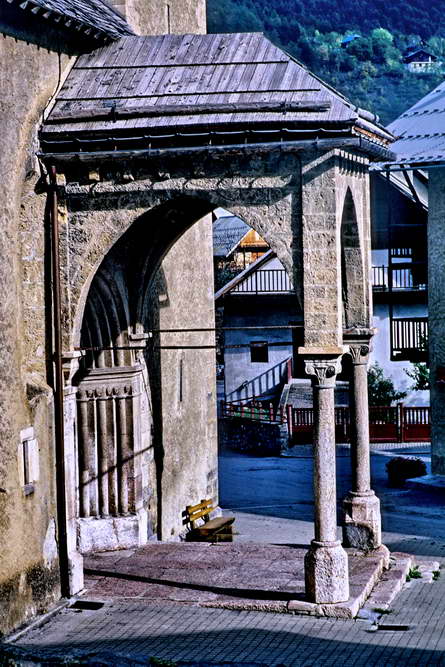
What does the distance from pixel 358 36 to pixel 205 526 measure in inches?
3295

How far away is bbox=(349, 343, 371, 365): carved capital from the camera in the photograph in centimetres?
1817

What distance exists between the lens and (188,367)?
72.3ft

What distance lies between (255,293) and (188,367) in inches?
815

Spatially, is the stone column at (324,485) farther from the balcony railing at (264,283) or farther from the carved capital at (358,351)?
the balcony railing at (264,283)

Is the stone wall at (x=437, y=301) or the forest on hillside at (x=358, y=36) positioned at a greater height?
the forest on hillside at (x=358, y=36)

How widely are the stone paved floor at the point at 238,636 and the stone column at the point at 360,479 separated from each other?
218 centimetres

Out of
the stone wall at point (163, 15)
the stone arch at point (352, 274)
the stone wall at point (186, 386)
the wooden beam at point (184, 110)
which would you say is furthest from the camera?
the stone wall at point (186, 386)

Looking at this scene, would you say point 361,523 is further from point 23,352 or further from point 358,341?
point 23,352

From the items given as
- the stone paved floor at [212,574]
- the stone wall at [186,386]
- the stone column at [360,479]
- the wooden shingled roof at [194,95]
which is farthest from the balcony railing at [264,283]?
the wooden shingled roof at [194,95]

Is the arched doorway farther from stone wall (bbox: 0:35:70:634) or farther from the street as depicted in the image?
the street

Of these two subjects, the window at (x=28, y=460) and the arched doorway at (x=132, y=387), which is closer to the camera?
the window at (x=28, y=460)

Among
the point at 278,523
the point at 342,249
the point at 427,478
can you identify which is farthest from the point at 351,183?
the point at 427,478

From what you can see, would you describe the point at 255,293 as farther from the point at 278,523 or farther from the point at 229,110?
the point at 229,110

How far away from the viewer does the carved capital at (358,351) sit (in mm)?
18172
